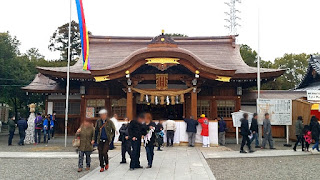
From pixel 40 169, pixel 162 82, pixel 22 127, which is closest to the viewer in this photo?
pixel 40 169

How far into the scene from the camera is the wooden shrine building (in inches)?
523

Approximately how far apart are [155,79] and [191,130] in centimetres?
322

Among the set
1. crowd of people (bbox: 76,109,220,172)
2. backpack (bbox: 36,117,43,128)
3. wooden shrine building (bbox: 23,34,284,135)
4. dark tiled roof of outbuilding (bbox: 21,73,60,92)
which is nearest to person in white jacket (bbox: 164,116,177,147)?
wooden shrine building (bbox: 23,34,284,135)

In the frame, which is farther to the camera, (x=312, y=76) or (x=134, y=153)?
(x=312, y=76)

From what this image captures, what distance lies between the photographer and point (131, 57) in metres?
13.1

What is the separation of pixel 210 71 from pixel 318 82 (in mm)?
12557

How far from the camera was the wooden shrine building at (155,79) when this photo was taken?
13.3 metres

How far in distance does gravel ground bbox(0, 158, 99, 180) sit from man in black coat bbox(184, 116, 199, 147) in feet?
16.2

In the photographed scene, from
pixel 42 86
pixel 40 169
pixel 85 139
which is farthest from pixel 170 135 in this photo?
pixel 42 86

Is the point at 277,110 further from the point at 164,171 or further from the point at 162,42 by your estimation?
the point at 164,171

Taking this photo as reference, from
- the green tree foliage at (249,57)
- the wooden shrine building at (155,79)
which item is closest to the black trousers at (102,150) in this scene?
the wooden shrine building at (155,79)

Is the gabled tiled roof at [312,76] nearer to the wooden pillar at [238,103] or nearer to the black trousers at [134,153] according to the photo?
the wooden pillar at [238,103]

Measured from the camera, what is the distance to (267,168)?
324 inches

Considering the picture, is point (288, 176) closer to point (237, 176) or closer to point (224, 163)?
point (237, 176)
